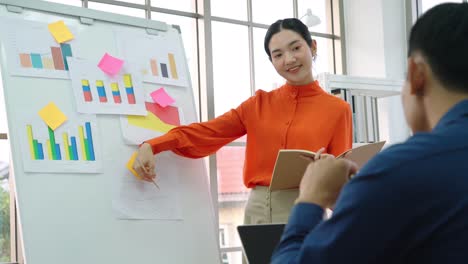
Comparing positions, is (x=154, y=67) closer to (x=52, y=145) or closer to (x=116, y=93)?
(x=116, y=93)

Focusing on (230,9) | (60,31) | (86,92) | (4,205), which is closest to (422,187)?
(86,92)

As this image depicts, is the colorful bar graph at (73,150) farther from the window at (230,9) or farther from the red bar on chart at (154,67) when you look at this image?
the window at (230,9)

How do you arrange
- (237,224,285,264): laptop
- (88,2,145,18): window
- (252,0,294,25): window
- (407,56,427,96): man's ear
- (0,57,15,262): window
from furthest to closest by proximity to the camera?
(252,0,294,25): window → (88,2,145,18): window → (0,57,15,262): window → (237,224,285,264): laptop → (407,56,427,96): man's ear

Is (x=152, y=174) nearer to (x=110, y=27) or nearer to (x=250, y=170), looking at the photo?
(x=250, y=170)

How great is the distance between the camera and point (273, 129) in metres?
2.29

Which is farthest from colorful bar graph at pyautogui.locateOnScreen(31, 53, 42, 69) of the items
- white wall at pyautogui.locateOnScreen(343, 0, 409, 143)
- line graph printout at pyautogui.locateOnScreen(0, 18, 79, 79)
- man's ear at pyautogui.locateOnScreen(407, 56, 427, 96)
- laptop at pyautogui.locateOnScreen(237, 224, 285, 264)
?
white wall at pyautogui.locateOnScreen(343, 0, 409, 143)

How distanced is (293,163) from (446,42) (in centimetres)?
113

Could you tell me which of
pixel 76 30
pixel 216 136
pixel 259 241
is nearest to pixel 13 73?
pixel 76 30

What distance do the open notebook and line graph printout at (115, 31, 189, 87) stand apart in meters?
0.66

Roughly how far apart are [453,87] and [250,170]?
1553 mm

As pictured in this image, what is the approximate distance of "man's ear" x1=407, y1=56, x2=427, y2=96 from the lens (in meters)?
0.82

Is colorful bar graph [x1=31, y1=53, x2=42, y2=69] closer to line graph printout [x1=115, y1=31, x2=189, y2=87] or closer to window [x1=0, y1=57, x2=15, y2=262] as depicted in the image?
line graph printout [x1=115, y1=31, x2=189, y2=87]

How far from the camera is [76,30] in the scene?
221 centimetres

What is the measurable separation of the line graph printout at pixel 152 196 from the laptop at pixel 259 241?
3.16 ft
